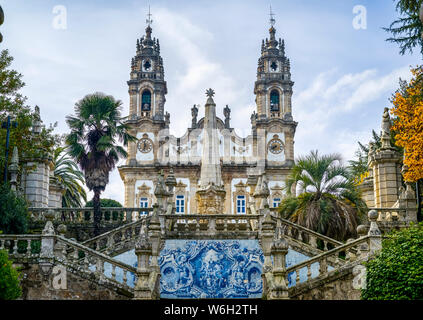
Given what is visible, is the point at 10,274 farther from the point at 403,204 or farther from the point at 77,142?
the point at 403,204

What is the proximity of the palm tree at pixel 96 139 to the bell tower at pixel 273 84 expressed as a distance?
101 ft

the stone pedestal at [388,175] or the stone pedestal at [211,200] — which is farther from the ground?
the stone pedestal at [388,175]

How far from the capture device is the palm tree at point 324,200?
2155cm

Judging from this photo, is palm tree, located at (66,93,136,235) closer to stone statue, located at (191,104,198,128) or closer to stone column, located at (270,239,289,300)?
stone column, located at (270,239,289,300)

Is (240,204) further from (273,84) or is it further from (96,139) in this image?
(96,139)

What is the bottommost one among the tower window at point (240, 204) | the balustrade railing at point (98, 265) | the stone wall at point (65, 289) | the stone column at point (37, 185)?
the stone wall at point (65, 289)

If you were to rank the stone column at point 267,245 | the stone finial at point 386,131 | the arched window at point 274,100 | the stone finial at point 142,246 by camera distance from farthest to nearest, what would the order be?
the arched window at point 274,100
the stone finial at point 386,131
the stone column at point 267,245
the stone finial at point 142,246

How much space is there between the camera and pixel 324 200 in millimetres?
22156

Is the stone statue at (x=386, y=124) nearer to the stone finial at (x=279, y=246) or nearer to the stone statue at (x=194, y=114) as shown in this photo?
the stone finial at (x=279, y=246)

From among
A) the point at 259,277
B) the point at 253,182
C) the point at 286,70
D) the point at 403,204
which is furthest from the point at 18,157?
the point at 286,70

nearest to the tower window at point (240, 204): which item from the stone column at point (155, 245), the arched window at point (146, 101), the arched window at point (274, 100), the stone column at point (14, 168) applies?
the arched window at point (274, 100)
